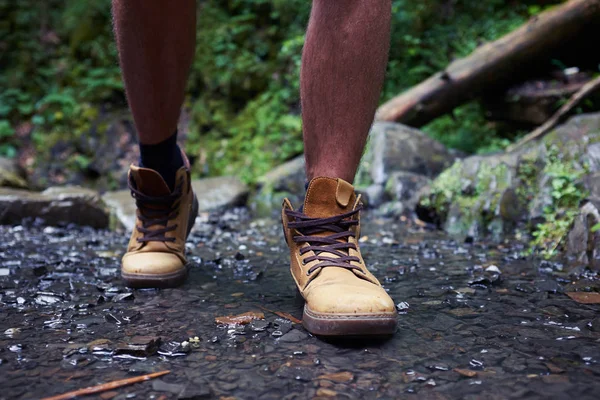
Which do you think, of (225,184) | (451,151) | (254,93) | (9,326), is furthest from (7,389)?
(254,93)

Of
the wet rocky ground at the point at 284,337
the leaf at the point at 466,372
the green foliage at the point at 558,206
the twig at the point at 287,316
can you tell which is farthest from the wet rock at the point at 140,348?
the green foliage at the point at 558,206

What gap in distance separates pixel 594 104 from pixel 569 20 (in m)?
1.23

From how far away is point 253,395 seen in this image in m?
1.03

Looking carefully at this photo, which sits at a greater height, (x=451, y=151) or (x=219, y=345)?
(x=451, y=151)

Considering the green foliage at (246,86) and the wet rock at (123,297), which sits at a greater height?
the green foliage at (246,86)

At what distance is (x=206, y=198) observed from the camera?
18.4ft

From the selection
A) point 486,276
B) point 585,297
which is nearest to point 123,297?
point 486,276

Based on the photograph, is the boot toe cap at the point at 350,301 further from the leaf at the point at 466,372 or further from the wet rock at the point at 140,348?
the wet rock at the point at 140,348

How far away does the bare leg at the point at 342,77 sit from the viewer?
5.29 ft

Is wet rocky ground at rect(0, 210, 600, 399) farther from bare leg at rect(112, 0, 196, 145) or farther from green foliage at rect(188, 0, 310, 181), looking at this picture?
green foliage at rect(188, 0, 310, 181)

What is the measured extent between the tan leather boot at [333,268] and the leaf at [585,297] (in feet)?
2.50

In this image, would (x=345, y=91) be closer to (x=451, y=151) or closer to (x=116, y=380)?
(x=116, y=380)

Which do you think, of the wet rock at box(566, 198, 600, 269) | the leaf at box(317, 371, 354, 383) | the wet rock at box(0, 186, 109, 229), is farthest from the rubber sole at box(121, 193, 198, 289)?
the wet rock at box(0, 186, 109, 229)

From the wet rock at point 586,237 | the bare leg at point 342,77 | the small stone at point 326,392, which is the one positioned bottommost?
the small stone at point 326,392
